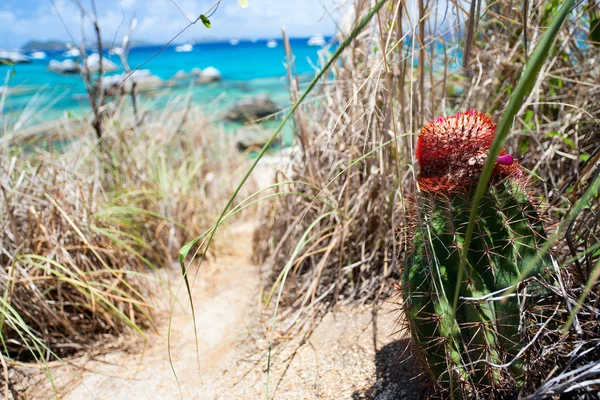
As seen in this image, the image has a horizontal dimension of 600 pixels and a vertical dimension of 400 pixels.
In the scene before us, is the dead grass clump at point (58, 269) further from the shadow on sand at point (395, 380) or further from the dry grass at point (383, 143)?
the shadow on sand at point (395, 380)

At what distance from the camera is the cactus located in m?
1.01

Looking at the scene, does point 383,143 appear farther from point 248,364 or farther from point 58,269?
point 58,269

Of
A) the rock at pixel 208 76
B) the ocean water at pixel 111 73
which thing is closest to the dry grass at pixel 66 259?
the ocean water at pixel 111 73

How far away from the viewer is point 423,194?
3.73 feet

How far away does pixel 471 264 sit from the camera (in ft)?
3.38

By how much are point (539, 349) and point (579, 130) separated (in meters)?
1.21

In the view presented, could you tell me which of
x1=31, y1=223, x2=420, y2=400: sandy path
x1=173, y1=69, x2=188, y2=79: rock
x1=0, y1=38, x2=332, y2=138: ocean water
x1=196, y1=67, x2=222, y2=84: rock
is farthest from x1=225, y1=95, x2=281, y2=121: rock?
x1=31, y1=223, x2=420, y2=400: sandy path

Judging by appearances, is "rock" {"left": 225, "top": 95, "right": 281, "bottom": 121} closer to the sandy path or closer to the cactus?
the sandy path

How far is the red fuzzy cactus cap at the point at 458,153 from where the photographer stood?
1039 mm

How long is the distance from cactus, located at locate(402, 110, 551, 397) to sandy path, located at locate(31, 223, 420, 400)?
211mm

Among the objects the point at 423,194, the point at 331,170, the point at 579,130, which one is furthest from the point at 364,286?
the point at 579,130

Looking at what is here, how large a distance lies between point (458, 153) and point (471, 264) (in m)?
0.24

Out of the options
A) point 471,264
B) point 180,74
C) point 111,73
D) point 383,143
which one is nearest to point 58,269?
point 383,143

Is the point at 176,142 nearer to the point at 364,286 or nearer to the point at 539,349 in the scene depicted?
the point at 364,286
